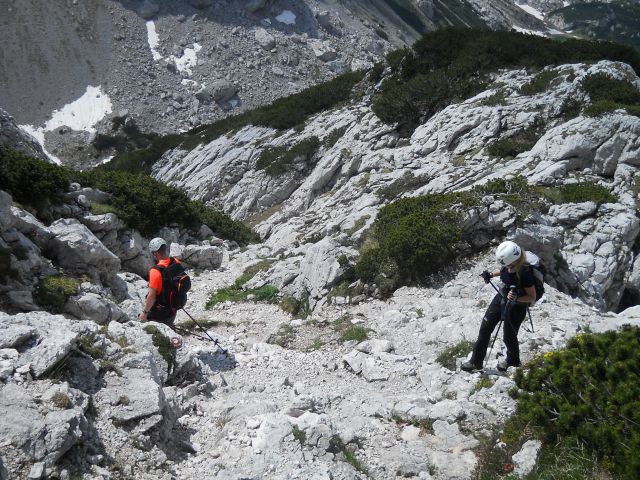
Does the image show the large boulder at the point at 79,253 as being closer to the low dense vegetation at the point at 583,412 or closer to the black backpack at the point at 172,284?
the black backpack at the point at 172,284

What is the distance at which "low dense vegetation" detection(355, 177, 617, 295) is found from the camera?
39.8 feet

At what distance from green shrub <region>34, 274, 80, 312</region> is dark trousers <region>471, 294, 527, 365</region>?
7516 millimetres

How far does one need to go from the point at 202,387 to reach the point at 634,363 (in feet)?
18.1

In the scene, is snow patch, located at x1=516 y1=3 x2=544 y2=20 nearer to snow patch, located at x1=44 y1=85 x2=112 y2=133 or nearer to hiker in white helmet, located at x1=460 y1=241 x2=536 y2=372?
snow patch, located at x1=44 y1=85 x2=112 y2=133

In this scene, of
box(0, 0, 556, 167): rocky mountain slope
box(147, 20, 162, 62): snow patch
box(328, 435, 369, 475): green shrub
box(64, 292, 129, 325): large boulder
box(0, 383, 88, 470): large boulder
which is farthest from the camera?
box(147, 20, 162, 62): snow patch

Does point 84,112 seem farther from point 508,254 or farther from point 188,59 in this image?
point 508,254

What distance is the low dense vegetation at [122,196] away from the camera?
13.4 metres

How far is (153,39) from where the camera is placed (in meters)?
60.8

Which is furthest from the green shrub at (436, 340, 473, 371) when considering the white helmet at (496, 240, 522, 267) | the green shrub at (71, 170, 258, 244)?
the green shrub at (71, 170, 258, 244)

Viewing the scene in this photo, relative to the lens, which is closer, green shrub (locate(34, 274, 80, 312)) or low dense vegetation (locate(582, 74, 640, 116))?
green shrub (locate(34, 274, 80, 312))

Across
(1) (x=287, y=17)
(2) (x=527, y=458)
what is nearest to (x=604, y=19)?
(1) (x=287, y=17)

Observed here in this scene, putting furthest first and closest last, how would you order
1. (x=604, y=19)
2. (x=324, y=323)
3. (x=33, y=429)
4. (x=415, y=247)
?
(x=604, y=19) < (x=415, y=247) < (x=324, y=323) < (x=33, y=429)

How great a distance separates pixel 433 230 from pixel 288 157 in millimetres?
15538

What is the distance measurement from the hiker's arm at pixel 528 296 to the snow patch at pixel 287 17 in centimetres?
6910
